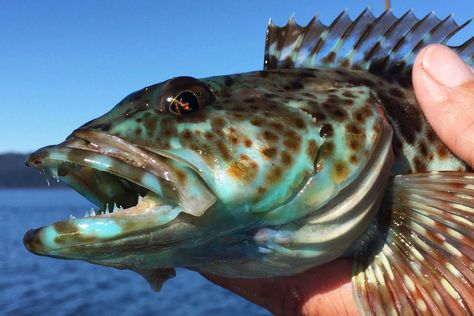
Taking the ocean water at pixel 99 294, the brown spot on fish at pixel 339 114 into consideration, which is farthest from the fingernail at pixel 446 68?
the ocean water at pixel 99 294

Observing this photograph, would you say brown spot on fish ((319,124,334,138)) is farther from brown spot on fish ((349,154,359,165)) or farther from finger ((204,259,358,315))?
finger ((204,259,358,315))

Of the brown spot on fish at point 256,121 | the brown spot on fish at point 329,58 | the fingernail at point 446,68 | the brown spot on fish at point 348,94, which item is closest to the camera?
the brown spot on fish at point 256,121

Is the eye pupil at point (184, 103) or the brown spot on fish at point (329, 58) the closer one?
the eye pupil at point (184, 103)

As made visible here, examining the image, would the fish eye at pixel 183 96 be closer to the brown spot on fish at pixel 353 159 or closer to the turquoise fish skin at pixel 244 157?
the turquoise fish skin at pixel 244 157

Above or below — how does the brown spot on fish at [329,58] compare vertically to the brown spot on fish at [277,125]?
above

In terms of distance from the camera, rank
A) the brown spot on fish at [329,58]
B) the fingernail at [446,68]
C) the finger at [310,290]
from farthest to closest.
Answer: the brown spot on fish at [329,58] → the finger at [310,290] → the fingernail at [446,68]
